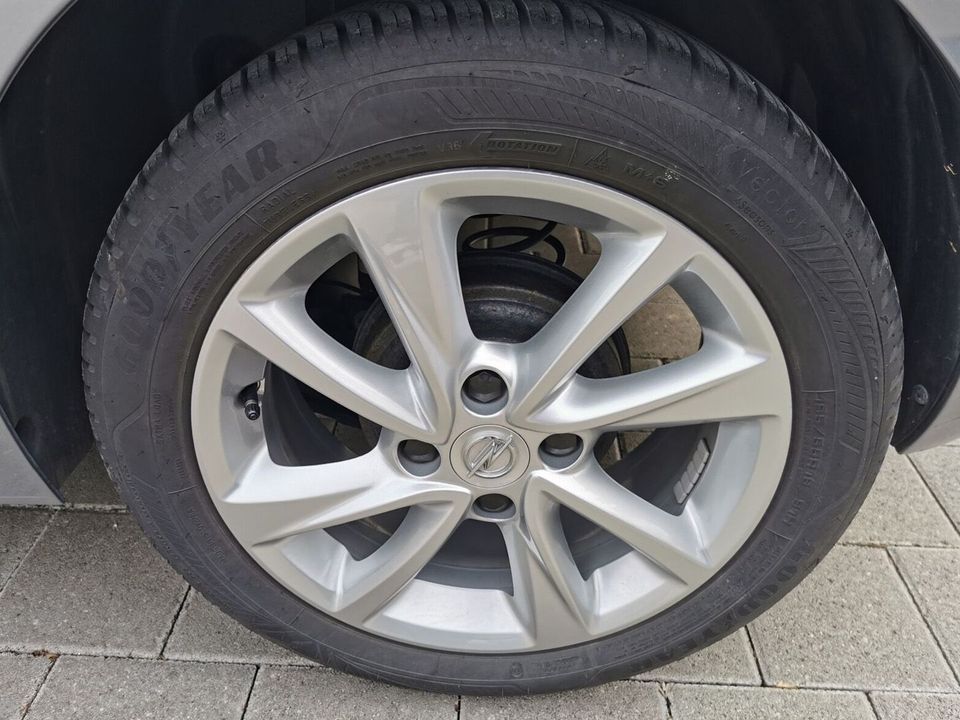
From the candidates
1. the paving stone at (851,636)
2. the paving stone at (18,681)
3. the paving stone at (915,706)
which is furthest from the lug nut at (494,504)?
the paving stone at (18,681)

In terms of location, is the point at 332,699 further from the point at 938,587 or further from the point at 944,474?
the point at 944,474

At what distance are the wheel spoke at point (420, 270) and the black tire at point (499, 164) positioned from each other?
5cm

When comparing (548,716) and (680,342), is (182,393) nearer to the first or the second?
(548,716)

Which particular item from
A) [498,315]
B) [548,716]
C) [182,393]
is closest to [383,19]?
[498,315]

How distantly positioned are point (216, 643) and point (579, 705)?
763mm

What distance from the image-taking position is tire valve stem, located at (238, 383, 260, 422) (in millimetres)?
1332

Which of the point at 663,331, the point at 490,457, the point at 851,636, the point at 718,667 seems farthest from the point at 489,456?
the point at 663,331

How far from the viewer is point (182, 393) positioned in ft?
4.10

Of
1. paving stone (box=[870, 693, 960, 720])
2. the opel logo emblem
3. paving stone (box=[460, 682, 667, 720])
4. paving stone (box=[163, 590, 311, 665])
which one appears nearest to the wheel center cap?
the opel logo emblem

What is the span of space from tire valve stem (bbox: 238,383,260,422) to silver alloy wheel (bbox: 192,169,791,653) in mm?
16

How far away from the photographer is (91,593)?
1740mm

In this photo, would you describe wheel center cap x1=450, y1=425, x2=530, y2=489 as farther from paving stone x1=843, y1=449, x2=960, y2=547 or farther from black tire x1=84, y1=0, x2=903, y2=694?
paving stone x1=843, y1=449, x2=960, y2=547

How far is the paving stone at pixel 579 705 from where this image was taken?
1534 millimetres

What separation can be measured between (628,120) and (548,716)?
1.13 m
